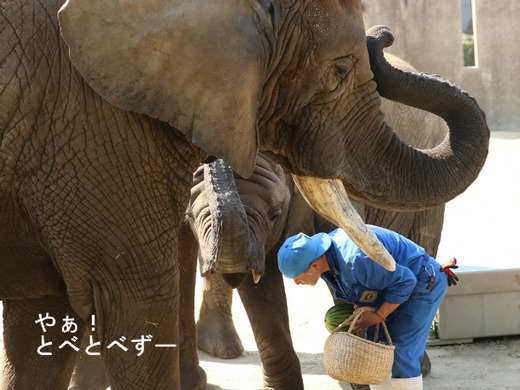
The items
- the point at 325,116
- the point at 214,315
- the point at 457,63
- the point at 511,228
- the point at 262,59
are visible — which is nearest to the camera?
the point at 262,59

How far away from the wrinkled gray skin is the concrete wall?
9522 mm

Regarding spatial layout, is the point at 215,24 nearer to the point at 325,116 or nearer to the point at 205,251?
the point at 325,116

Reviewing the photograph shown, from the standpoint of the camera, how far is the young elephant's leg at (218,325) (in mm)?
5535

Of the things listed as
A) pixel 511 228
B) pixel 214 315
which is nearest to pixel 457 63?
pixel 511 228

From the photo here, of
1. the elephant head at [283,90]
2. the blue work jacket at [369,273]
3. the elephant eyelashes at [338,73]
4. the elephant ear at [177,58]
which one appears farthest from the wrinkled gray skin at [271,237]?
the elephant ear at [177,58]

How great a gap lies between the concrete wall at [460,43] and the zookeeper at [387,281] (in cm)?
1110

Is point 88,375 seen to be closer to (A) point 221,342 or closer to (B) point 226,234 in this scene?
(A) point 221,342

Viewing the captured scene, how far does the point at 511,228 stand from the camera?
28.1ft

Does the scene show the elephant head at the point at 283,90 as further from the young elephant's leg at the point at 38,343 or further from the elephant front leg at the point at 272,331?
the elephant front leg at the point at 272,331

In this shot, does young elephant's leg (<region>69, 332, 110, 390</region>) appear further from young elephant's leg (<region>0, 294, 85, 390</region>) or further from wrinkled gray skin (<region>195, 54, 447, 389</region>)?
young elephant's leg (<region>0, 294, 85, 390</region>)

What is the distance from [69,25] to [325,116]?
85 centimetres

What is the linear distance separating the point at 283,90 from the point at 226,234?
1174mm

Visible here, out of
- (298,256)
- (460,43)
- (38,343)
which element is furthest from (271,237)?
(460,43)

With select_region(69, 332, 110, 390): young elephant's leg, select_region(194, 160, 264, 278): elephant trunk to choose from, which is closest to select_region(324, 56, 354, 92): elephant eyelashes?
select_region(194, 160, 264, 278): elephant trunk
